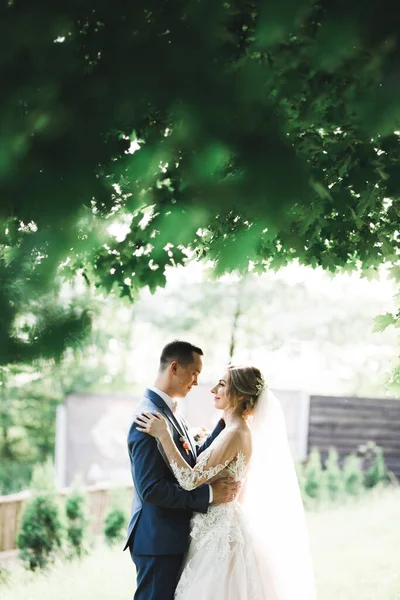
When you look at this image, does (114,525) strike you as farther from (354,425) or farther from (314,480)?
(354,425)

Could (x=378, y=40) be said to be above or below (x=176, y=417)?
above

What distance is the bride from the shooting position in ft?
11.1

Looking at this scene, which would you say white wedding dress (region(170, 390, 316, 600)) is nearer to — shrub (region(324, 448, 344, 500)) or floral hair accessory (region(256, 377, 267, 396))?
floral hair accessory (region(256, 377, 267, 396))

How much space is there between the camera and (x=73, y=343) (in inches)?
38.3

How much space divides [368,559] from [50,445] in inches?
437

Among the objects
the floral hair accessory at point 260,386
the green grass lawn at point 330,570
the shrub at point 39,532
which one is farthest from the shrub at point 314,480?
the floral hair accessory at point 260,386

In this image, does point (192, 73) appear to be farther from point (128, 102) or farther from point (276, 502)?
point (276, 502)

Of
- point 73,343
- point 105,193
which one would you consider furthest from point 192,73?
point 73,343

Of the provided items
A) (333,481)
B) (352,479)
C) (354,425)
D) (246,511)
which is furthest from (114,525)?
(246,511)

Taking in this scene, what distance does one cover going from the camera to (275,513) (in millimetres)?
3795

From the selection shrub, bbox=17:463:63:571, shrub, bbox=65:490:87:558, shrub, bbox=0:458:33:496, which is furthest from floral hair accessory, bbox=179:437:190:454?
shrub, bbox=65:490:87:558

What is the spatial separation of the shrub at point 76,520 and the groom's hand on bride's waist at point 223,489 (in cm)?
525

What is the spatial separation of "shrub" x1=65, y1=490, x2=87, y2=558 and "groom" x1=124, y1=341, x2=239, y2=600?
17.3 feet

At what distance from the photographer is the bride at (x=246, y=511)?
3.39 meters
